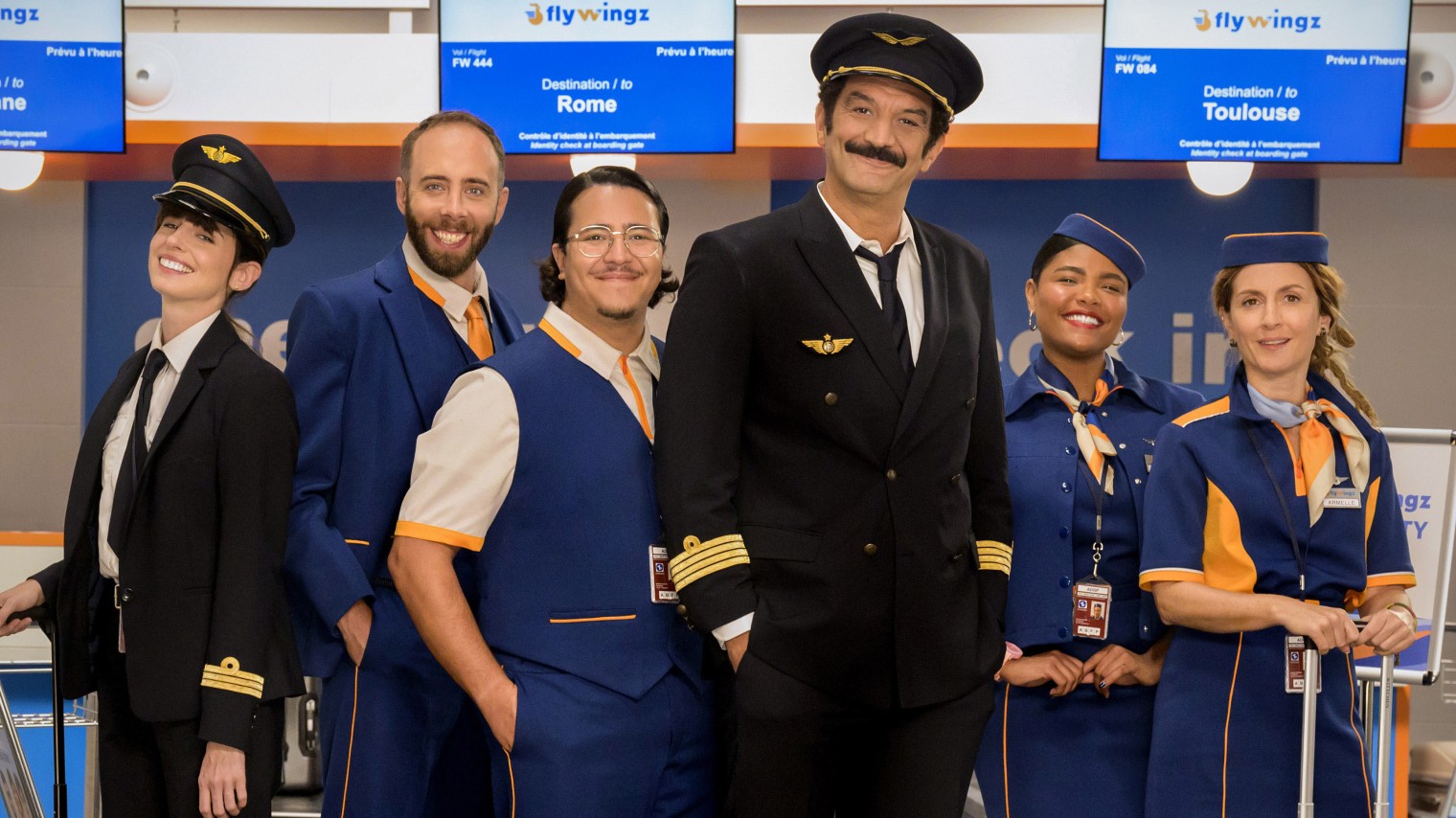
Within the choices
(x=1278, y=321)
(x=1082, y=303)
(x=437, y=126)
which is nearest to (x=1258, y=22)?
(x=1082, y=303)

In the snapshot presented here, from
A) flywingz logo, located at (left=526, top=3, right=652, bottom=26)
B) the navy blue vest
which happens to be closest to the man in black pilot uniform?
the navy blue vest

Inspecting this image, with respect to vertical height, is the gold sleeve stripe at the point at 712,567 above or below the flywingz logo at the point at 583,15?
below

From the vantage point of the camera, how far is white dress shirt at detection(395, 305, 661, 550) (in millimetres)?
1931

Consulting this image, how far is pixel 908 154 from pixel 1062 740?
1227mm

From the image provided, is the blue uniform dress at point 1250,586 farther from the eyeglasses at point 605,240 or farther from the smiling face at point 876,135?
the eyeglasses at point 605,240

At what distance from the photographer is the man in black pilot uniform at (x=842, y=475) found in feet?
6.02

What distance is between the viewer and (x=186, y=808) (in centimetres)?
205

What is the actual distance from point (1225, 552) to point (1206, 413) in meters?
0.27

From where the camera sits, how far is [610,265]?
206 cm

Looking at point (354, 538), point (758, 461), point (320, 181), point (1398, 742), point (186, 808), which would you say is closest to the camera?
point (758, 461)

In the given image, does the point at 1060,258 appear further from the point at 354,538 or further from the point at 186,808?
the point at 186,808

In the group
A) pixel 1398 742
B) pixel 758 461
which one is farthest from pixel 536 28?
pixel 1398 742

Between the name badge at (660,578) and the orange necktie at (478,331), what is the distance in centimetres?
63

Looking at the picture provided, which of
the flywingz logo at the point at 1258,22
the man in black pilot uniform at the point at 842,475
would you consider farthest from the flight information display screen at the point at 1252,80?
the man in black pilot uniform at the point at 842,475
